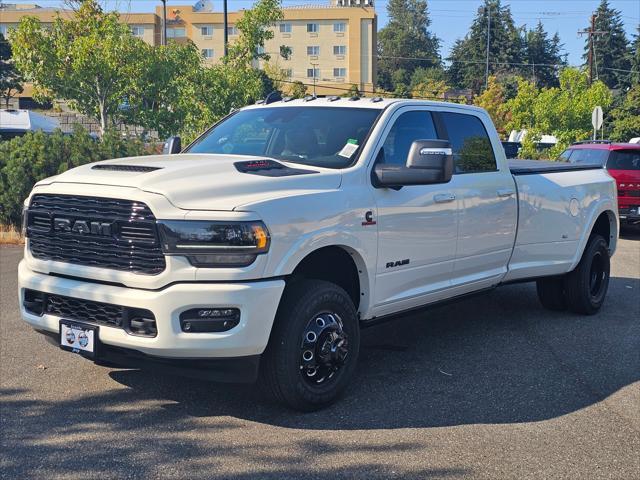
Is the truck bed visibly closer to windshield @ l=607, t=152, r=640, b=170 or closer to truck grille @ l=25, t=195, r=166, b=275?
truck grille @ l=25, t=195, r=166, b=275

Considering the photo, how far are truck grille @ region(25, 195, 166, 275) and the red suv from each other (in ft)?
41.9

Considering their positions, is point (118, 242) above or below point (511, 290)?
above

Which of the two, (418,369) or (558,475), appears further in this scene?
(418,369)

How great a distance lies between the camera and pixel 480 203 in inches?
253

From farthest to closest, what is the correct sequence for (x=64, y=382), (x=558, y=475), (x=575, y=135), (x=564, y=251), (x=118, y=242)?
(x=575, y=135) → (x=564, y=251) → (x=64, y=382) → (x=118, y=242) → (x=558, y=475)

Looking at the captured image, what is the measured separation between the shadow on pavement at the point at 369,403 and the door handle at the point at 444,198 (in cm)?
132

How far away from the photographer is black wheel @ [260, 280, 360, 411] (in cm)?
468

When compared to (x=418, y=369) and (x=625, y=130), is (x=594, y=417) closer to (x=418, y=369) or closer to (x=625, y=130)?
(x=418, y=369)

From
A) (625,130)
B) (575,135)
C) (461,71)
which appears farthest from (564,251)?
(461,71)

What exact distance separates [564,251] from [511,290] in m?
2.05

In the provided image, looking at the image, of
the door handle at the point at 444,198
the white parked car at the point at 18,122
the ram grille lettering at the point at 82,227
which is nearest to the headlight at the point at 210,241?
the ram grille lettering at the point at 82,227

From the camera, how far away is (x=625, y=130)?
46.8 meters

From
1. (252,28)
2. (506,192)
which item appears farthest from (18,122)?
(506,192)

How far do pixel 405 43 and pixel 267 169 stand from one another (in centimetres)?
11521
